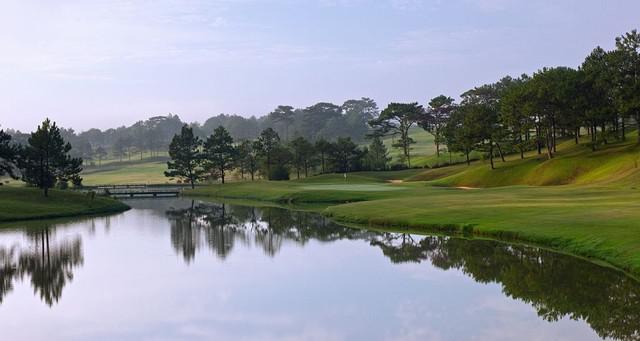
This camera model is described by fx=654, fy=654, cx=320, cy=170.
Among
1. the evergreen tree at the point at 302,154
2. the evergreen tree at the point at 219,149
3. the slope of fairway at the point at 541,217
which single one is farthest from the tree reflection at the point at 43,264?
the evergreen tree at the point at 302,154

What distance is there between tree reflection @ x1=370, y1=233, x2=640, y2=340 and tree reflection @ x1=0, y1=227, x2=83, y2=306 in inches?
756

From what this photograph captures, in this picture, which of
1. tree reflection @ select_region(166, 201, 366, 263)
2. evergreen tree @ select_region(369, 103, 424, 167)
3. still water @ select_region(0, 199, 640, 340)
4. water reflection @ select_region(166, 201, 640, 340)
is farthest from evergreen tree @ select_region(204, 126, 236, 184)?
still water @ select_region(0, 199, 640, 340)

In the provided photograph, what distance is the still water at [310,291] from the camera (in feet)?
75.9

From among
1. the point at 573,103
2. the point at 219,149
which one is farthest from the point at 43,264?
the point at 219,149

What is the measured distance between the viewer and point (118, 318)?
1023 inches

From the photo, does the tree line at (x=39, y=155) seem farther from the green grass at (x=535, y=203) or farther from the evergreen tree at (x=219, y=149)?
the evergreen tree at (x=219, y=149)

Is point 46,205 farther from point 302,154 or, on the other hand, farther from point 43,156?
point 302,154

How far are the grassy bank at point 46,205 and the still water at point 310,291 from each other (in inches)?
912

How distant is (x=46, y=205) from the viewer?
81250 millimetres

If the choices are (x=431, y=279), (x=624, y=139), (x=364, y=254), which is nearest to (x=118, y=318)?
(x=431, y=279)

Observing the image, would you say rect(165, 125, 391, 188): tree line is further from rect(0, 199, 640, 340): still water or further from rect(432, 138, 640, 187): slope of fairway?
rect(0, 199, 640, 340): still water

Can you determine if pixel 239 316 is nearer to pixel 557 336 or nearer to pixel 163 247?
pixel 557 336

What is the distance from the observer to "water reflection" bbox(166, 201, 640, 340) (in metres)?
24.2

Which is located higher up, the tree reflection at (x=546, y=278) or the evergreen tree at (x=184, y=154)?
the evergreen tree at (x=184, y=154)
